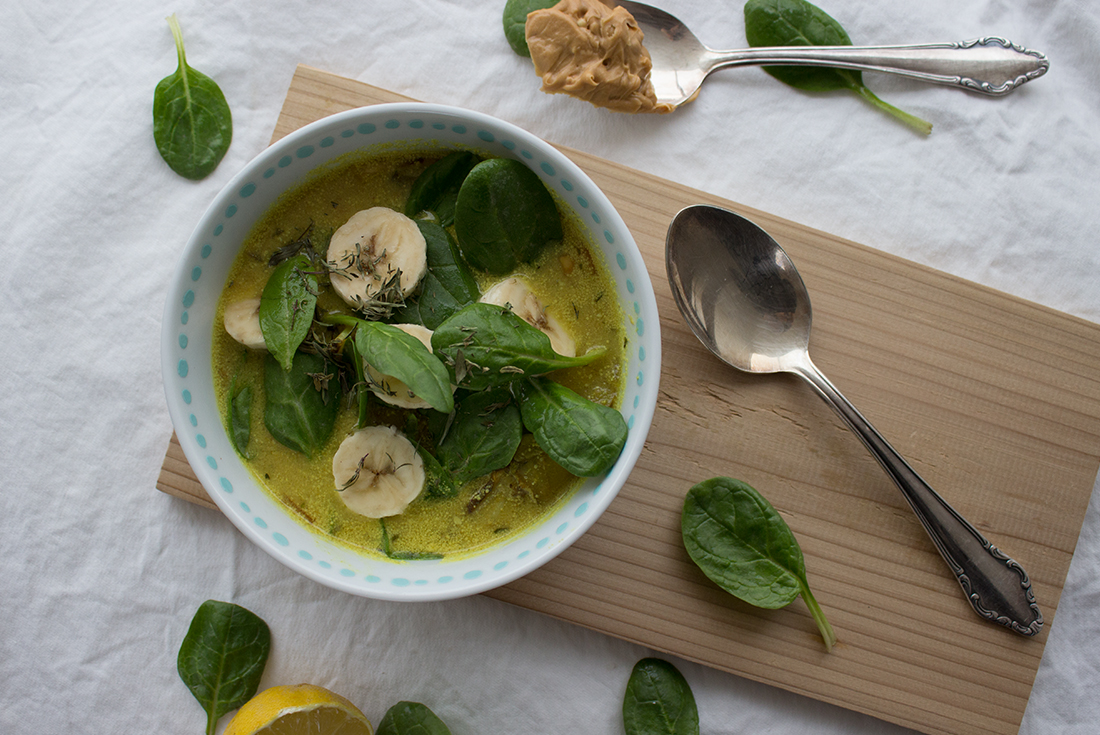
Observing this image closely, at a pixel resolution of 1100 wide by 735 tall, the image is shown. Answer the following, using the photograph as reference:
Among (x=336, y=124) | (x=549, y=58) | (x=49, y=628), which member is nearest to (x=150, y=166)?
(x=336, y=124)

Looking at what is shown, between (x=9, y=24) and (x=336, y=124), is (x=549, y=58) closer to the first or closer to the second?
(x=336, y=124)

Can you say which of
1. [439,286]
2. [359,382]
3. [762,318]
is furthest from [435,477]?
[762,318]

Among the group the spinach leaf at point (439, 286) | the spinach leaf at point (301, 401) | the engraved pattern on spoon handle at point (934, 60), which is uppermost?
the engraved pattern on spoon handle at point (934, 60)

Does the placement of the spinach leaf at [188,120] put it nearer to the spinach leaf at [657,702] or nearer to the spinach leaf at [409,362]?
the spinach leaf at [409,362]

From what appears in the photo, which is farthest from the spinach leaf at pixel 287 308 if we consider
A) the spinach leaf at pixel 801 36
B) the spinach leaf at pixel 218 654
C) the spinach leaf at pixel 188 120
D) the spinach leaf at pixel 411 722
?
the spinach leaf at pixel 801 36

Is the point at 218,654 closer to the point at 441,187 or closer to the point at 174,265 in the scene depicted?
the point at 174,265

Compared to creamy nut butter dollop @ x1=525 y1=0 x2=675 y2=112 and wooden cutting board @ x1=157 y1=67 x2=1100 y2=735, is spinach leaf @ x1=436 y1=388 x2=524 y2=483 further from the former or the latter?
creamy nut butter dollop @ x1=525 y1=0 x2=675 y2=112
